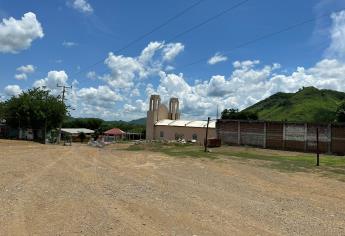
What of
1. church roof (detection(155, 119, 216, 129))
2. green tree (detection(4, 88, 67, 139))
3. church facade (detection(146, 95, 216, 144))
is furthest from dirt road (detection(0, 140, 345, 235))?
church roof (detection(155, 119, 216, 129))

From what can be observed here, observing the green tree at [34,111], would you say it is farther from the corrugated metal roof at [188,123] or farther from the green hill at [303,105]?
the green hill at [303,105]

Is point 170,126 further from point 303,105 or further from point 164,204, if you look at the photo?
point 303,105

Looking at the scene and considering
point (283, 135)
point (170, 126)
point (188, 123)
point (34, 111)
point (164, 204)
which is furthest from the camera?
point (170, 126)

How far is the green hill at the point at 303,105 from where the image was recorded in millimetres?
127688

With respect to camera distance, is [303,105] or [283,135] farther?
[303,105]

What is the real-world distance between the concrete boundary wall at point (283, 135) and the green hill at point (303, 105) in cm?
6742

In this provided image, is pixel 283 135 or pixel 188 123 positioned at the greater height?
pixel 188 123

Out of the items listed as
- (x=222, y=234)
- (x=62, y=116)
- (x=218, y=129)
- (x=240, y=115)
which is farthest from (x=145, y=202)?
(x=240, y=115)

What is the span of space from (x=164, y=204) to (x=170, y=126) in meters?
66.8

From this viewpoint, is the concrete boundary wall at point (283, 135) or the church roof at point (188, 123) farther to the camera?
the church roof at point (188, 123)

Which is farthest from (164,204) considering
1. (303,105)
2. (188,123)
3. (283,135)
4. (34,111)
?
(303,105)

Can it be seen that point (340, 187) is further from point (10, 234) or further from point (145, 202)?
point (10, 234)

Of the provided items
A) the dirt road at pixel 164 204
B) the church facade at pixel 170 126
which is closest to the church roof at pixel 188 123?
the church facade at pixel 170 126

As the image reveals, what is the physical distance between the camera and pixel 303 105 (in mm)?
141625
